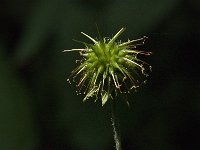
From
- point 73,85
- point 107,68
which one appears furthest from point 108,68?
point 73,85

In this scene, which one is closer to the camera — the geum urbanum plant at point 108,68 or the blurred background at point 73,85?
the geum urbanum plant at point 108,68

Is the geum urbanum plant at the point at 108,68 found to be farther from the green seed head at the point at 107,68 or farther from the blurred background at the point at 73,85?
the blurred background at the point at 73,85

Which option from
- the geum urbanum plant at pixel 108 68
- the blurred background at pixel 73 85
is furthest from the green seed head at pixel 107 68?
the blurred background at pixel 73 85

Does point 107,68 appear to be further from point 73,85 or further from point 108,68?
point 73,85

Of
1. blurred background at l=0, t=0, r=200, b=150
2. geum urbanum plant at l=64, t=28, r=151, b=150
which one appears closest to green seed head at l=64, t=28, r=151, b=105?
geum urbanum plant at l=64, t=28, r=151, b=150

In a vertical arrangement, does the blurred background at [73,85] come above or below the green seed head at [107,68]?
above

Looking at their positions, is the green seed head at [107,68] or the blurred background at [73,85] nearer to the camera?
the green seed head at [107,68]
